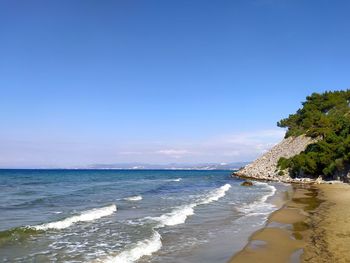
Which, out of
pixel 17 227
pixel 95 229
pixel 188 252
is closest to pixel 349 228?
pixel 188 252

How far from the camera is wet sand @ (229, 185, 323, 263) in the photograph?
42.9 ft

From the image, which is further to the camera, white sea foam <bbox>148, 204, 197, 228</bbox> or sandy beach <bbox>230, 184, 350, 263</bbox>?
white sea foam <bbox>148, 204, 197, 228</bbox>

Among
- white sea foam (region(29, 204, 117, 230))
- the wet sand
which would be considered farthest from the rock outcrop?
the wet sand

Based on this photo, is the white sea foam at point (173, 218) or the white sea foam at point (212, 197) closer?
the white sea foam at point (173, 218)

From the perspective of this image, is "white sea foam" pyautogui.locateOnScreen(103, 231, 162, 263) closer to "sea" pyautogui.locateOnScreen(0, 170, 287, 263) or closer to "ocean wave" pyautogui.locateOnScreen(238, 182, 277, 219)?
"sea" pyautogui.locateOnScreen(0, 170, 287, 263)

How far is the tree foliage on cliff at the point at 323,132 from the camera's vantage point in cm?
5233

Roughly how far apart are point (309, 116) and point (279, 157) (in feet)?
37.3

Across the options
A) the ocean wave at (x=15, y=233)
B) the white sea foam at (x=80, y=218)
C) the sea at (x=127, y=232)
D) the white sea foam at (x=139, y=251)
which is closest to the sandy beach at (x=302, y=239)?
the sea at (x=127, y=232)

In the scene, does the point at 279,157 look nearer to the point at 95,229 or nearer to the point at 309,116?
the point at 309,116

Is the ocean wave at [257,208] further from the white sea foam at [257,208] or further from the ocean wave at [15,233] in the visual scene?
the ocean wave at [15,233]

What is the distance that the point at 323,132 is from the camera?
6931 centimetres

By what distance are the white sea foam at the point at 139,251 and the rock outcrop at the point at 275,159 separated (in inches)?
1970

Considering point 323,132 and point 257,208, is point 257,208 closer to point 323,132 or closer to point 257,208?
point 257,208

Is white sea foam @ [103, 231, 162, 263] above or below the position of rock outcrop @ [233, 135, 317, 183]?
below
